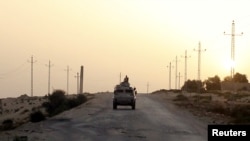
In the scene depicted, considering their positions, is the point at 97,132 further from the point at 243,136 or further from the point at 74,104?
the point at 74,104

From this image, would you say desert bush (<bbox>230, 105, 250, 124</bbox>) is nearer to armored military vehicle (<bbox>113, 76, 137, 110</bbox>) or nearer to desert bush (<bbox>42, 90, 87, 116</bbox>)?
armored military vehicle (<bbox>113, 76, 137, 110</bbox>)

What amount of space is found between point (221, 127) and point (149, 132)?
21.8 metres

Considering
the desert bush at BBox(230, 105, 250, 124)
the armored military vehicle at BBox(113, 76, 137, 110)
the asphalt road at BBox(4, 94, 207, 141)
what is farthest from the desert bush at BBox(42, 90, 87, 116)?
the asphalt road at BBox(4, 94, 207, 141)

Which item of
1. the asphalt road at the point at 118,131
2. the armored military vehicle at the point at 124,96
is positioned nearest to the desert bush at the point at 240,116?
the asphalt road at the point at 118,131

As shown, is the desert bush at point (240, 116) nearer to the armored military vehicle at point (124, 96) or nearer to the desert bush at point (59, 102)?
the armored military vehicle at point (124, 96)

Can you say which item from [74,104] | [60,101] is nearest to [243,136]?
[74,104]

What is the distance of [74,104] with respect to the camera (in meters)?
74.6

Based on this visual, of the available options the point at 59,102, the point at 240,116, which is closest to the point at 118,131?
the point at 240,116

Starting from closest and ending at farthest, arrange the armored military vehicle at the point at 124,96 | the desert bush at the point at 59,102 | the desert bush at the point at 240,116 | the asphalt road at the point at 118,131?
the asphalt road at the point at 118,131, the desert bush at the point at 240,116, the armored military vehicle at the point at 124,96, the desert bush at the point at 59,102

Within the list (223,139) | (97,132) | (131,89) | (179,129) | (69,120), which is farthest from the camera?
(131,89)

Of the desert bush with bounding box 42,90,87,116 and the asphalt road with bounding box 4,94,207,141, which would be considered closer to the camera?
the asphalt road with bounding box 4,94,207,141

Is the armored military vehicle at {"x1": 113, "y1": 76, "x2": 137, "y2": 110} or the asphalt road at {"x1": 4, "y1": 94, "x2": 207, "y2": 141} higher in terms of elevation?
the armored military vehicle at {"x1": 113, "y1": 76, "x2": 137, "y2": 110}

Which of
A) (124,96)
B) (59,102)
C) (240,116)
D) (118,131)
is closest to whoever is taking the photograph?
(118,131)

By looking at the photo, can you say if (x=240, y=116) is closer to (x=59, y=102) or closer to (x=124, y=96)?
(x=124, y=96)
